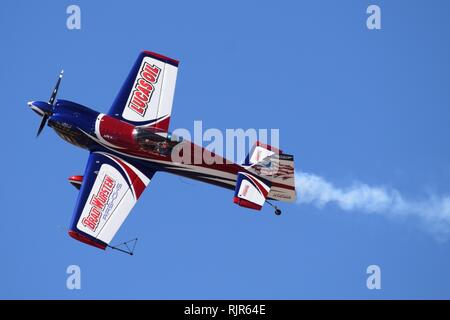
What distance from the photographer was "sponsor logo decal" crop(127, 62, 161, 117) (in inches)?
1556

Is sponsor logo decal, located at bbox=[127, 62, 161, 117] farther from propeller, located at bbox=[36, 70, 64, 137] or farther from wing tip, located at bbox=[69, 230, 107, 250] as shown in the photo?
wing tip, located at bbox=[69, 230, 107, 250]

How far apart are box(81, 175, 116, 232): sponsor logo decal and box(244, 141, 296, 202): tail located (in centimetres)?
499

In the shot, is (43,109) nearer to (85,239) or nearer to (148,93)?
(148,93)

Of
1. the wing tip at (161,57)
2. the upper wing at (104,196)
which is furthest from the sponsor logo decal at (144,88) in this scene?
the upper wing at (104,196)

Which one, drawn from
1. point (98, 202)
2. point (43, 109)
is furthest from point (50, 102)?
point (98, 202)

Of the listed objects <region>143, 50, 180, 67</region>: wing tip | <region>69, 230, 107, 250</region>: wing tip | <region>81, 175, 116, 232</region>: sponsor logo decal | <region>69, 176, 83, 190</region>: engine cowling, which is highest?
<region>143, 50, 180, 67</region>: wing tip

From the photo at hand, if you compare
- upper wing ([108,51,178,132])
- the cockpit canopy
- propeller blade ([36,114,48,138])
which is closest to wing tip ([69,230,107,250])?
the cockpit canopy

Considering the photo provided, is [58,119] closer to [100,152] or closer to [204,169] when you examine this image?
[100,152]

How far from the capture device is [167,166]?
3884 centimetres

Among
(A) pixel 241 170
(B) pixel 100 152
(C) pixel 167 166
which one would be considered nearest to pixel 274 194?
(A) pixel 241 170

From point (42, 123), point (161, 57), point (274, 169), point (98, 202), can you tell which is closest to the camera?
point (98, 202)

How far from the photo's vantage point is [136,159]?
38.8 meters

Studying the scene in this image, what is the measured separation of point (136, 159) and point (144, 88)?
2.86 metres

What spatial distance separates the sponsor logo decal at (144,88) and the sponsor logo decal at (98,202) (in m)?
3.03
